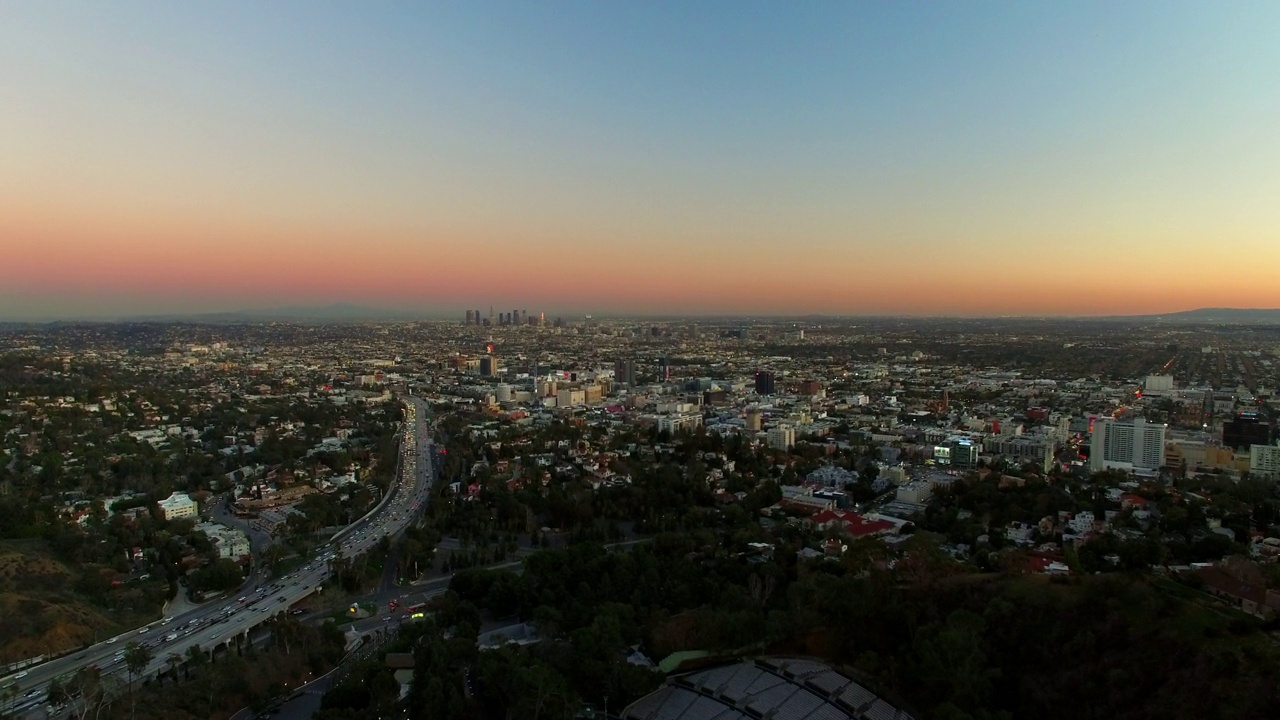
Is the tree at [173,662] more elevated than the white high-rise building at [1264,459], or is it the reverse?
the white high-rise building at [1264,459]

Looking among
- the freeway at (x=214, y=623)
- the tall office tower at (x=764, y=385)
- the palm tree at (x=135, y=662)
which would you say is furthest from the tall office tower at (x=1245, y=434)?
the palm tree at (x=135, y=662)

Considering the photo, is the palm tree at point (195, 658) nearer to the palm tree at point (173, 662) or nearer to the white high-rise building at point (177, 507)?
the palm tree at point (173, 662)

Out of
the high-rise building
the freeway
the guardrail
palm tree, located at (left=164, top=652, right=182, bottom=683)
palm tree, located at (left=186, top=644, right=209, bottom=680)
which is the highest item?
the high-rise building

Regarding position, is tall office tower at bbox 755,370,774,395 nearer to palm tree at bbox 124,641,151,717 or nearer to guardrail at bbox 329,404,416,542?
guardrail at bbox 329,404,416,542

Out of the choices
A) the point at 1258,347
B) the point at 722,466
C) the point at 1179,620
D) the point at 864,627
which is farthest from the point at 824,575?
the point at 1258,347

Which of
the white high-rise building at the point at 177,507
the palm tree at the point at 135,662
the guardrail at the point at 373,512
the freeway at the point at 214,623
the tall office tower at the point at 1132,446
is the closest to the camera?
the palm tree at the point at 135,662

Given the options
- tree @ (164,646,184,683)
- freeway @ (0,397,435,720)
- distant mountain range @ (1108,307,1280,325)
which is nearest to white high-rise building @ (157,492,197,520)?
freeway @ (0,397,435,720)
